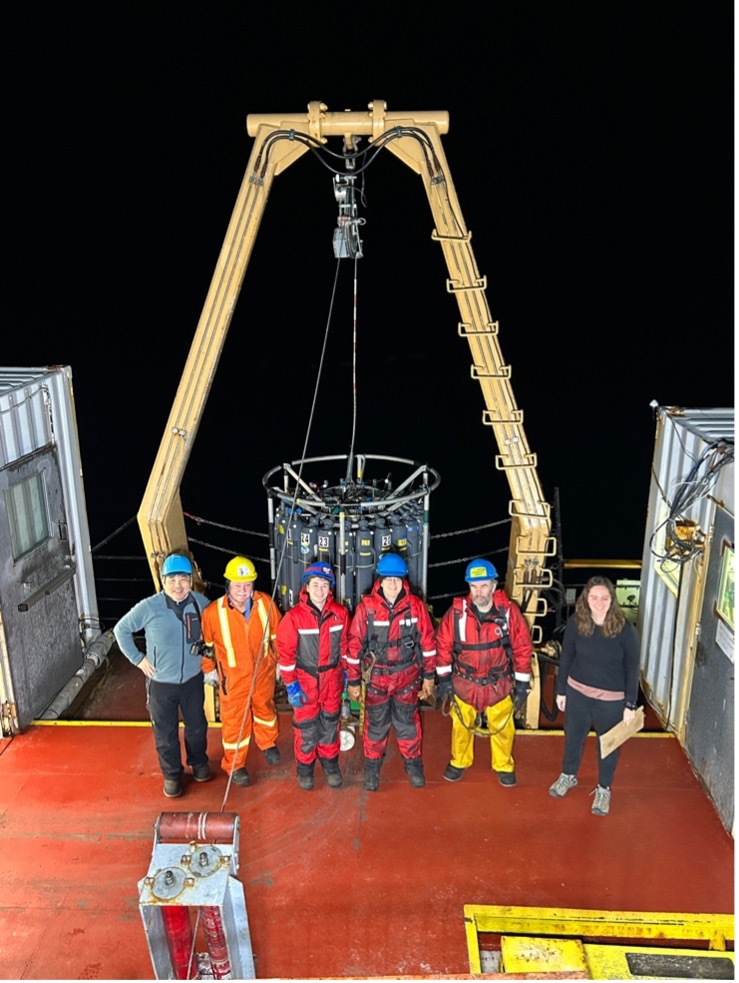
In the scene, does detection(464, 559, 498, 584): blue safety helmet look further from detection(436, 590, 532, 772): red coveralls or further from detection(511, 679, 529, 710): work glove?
detection(511, 679, 529, 710): work glove

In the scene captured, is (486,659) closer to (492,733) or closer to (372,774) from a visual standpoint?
(492,733)

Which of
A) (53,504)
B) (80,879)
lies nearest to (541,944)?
(80,879)

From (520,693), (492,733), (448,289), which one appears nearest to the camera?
(520,693)

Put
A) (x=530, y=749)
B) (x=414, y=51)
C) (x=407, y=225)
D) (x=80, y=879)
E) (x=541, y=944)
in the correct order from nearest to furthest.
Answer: (x=541, y=944), (x=80, y=879), (x=530, y=749), (x=414, y=51), (x=407, y=225)

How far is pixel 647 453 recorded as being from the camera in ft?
50.1

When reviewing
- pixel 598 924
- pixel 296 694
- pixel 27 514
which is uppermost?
pixel 27 514

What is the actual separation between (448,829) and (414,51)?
10661mm

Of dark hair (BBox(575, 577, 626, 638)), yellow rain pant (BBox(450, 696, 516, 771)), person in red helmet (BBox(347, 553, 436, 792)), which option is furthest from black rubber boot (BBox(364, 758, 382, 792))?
dark hair (BBox(575, 577, 626, 638))

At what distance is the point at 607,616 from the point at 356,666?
1.75 m

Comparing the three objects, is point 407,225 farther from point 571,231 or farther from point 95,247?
point 95,247

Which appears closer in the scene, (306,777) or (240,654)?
(240,654)

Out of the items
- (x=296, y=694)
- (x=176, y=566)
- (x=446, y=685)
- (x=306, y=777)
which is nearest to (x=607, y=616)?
(x=446, y=685)

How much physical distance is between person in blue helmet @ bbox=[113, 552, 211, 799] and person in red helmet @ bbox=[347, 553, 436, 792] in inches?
43.7

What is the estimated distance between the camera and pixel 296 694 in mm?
5727
